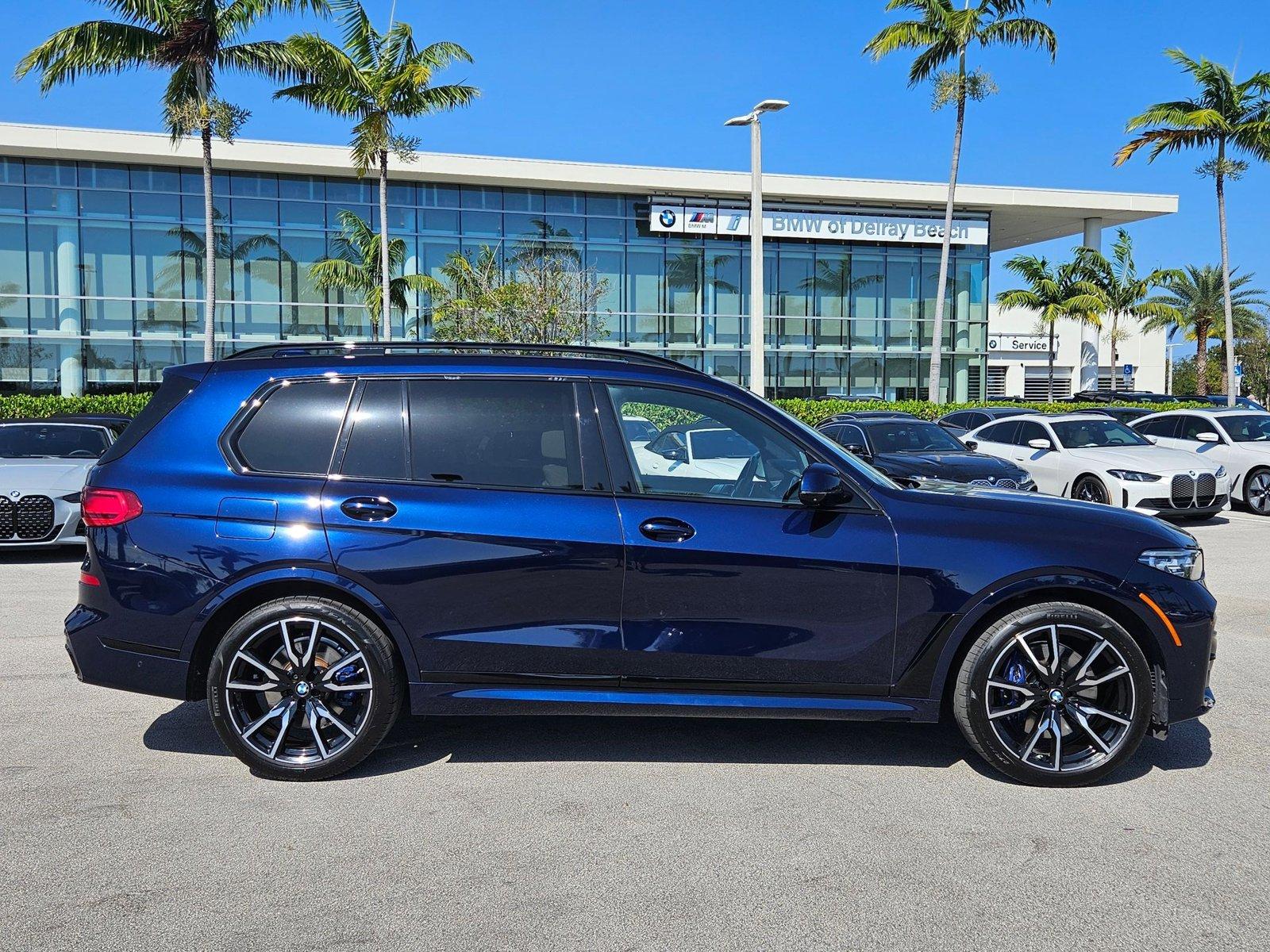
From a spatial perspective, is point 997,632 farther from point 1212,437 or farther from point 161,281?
point 161,281

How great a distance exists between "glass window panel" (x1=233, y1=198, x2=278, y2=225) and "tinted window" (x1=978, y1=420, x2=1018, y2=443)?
2714cm

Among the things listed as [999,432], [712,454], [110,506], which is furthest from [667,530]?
[999,432]

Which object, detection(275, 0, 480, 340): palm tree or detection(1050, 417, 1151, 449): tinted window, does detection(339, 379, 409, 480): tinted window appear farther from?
detection(275, 0, 480, 340): palm tree

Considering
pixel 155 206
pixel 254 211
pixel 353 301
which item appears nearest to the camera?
pixel 155 206

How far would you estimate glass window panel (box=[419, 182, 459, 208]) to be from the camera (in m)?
36.5

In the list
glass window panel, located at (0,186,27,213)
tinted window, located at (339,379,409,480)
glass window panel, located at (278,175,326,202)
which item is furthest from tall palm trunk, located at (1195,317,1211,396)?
tinted window, located at (339,379,409,480)

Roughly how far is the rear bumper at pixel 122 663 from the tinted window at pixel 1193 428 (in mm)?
15843

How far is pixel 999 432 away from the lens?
51.8 ft

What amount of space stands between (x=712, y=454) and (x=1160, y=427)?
575 inches

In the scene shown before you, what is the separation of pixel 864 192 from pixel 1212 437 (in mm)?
24795

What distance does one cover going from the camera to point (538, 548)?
4.29 m

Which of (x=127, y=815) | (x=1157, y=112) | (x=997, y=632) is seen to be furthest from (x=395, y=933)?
(x=1157, y=112)

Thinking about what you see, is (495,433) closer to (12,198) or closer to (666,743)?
(666,743)

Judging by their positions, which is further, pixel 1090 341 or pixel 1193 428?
pixel 1090 341
